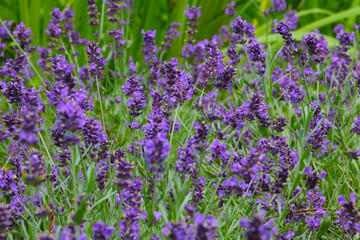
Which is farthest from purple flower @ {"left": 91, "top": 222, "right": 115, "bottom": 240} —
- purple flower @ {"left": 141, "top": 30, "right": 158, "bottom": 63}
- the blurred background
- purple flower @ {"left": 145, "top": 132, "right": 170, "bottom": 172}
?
the blurred background

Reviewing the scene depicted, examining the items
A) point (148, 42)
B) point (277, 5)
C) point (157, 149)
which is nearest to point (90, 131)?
point (157, 149)

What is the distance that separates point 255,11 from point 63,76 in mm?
4908

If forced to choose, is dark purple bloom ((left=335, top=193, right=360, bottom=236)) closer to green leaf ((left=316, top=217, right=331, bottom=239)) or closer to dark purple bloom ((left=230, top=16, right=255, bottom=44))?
green leaf ((left=316, top=217, right=331, bottom=239))

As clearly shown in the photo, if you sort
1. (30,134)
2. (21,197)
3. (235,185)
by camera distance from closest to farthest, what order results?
(30,134), (235,185), (21,197)

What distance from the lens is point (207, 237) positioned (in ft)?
3.86

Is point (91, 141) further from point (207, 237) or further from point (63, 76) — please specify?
point (207, 237)

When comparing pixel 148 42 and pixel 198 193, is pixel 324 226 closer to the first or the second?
pixel 198 193

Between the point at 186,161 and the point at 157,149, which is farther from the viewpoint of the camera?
the point at 186,161

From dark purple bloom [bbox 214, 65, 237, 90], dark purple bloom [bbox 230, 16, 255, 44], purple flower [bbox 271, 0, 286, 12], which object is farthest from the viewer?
purple flower [bbox 271, 0, 286, 12]

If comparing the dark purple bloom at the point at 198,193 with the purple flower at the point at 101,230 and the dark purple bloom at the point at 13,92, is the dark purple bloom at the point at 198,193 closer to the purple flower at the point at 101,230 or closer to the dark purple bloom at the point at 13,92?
the purple flower at the point at 101,230

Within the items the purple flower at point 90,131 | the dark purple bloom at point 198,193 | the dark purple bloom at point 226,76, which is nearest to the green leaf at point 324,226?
the dark purple bloom at point 198,193

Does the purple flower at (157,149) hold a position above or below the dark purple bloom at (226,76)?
below

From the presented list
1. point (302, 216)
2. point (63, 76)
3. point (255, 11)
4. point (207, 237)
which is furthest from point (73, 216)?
point (255, 11)

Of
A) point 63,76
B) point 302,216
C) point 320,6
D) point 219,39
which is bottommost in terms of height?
point 302,216
